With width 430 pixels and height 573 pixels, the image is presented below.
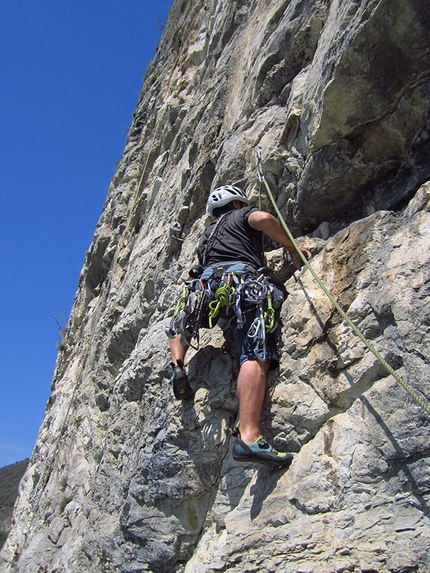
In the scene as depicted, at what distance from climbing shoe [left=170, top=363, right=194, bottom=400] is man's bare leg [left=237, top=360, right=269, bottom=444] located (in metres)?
0.67

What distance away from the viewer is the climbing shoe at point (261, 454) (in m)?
3.33

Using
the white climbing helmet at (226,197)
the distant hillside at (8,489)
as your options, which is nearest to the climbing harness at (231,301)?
the white climbing helmet at (226,197)

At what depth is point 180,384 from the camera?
167 inches

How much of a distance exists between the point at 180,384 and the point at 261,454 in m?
1.12

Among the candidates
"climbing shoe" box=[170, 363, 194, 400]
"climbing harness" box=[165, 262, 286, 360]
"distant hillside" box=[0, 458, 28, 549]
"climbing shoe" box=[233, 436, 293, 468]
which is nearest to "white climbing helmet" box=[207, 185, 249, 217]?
"climbing harness" box=[165, 262, 286, 360]

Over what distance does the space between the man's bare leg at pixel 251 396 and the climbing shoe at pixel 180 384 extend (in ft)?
2.20

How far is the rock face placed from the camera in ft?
9.74

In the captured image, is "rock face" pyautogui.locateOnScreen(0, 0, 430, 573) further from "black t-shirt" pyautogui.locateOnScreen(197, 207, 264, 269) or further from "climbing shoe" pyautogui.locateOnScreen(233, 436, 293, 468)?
"black t-shirt" pyautogui.locateOnScreen(197, 207, 264, 269)

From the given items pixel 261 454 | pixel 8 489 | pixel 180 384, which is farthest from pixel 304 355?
pixel 8 489

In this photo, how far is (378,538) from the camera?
2.72 metres

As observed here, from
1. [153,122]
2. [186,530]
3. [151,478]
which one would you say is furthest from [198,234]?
[153,122]

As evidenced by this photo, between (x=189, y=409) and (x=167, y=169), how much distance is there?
5326 millimetres

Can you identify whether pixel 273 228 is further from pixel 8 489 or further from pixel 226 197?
pixel 8 489

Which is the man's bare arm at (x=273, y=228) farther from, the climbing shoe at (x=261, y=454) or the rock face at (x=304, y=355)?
the climbing shoe at (x=261, y=454)
